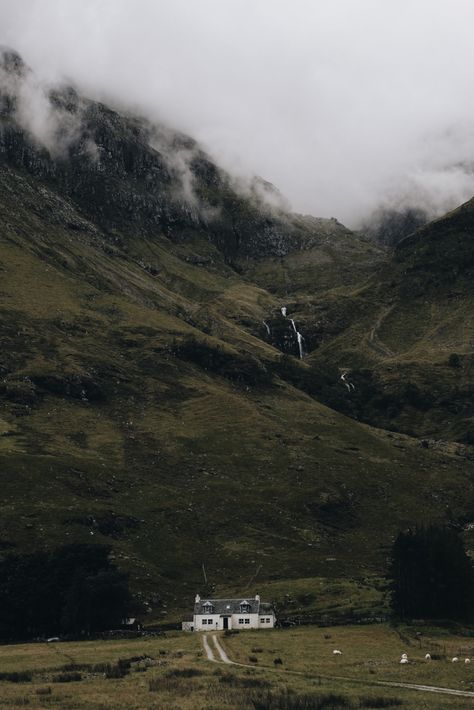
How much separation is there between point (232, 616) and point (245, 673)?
58639 mm

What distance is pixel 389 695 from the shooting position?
6225 centimetres

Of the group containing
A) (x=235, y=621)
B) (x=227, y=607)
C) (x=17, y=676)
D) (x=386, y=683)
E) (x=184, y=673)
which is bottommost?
(x=386, y=683)

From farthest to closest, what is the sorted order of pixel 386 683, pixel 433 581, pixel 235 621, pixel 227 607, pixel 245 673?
pixel 227 607 < pixel 235 621 < pixel 433 581 < pixel 245 673 < pixel 386 683

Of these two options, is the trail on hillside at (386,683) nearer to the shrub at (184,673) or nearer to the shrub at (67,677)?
the shrub at (184,673)

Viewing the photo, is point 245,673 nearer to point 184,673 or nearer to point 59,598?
point 184,673

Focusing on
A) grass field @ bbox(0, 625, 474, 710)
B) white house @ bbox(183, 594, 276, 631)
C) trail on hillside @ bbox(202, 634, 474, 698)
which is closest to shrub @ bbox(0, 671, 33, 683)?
grass field @ bbox(0, 625, 474, 710)

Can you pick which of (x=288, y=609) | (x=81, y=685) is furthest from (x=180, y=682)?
(x=288, y=609)

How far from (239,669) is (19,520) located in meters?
105

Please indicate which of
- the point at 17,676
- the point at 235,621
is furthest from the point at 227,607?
A: the point at 17,676

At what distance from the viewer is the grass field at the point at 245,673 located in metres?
60.7

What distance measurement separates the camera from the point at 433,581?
12669 centimetres

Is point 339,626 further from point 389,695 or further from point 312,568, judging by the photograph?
point 389,695

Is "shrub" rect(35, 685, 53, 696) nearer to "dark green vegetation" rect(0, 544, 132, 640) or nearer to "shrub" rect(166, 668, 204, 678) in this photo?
"shrub" rect(166, 668, 204, 678)

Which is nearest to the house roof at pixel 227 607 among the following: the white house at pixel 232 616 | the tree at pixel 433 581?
the white house at pixel 232 616
